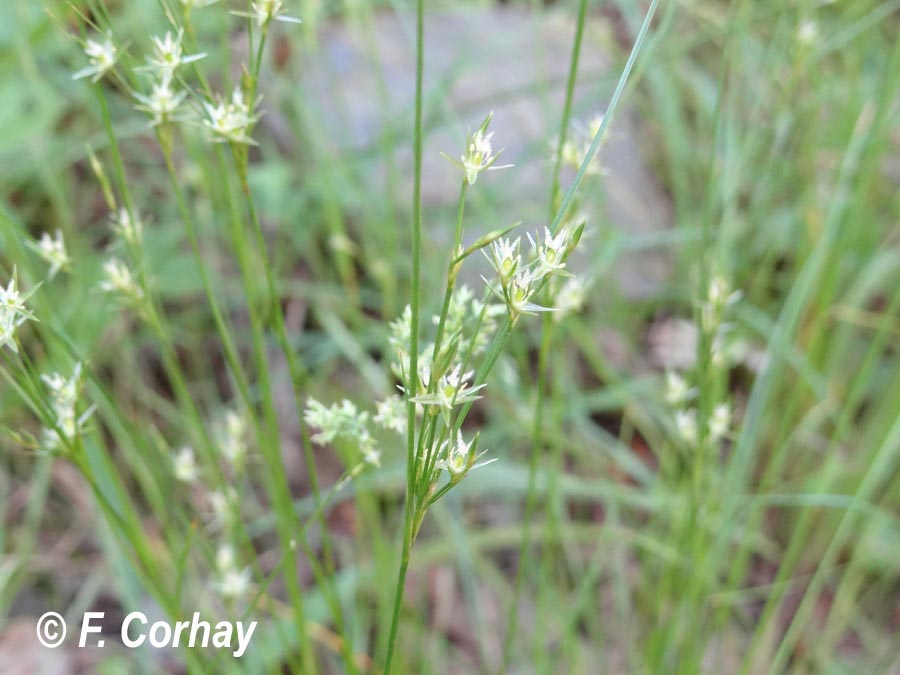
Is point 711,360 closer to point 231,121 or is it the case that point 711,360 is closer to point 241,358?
point 231,121

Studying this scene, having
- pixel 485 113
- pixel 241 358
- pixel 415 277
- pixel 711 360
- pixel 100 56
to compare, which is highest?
pixel 485 113

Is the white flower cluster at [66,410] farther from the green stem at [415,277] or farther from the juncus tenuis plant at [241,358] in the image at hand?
the green stem at [415,277]

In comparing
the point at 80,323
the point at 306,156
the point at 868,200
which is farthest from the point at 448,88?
the point at 868,200

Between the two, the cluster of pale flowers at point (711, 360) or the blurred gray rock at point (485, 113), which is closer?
the cluster of pale flowers at point (711, 360)

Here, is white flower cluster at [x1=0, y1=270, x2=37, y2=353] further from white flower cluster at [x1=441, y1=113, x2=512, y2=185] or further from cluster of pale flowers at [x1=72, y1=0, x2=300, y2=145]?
white flower cluster at [x1=441, y1=113, x2=512, y2=185]

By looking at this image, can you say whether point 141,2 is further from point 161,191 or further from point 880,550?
point 880,550

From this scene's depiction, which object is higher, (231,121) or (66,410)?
(231,121)

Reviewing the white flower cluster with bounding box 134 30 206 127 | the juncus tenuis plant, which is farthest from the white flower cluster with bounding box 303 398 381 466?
the white flower cluster with bounding box 134 30 206 127

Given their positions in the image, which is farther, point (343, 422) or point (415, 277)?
point (343, 422)

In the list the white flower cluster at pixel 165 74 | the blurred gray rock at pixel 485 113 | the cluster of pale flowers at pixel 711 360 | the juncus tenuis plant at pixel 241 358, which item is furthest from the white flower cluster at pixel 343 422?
the blurred gray rock at pixel 485 113

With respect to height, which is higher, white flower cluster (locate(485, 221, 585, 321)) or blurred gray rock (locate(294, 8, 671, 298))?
blurred gray rock (locate(294, 8, 671, 298))

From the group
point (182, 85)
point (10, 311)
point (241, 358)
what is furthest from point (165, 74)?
point (241, 358)
